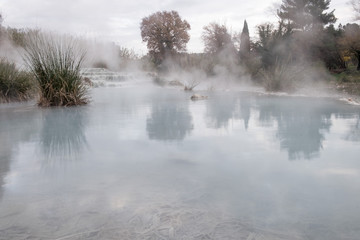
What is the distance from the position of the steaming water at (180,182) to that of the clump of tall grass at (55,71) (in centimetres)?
175

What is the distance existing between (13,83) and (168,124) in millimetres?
3526

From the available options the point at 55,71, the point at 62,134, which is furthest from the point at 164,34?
the point at 62,134

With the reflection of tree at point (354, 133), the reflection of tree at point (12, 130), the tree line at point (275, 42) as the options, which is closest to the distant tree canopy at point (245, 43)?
the tree line at point (275, 42)

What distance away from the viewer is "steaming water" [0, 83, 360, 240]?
130 cm

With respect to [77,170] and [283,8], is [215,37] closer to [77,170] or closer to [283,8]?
[283,8]

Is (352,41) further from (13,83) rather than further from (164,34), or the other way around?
(164,34)

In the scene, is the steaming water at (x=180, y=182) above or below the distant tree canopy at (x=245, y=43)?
below

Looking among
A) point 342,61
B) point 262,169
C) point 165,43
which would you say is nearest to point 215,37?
point 165,43

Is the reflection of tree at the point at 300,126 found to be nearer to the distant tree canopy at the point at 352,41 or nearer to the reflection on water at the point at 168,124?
the reflection on water at the point at 168,124

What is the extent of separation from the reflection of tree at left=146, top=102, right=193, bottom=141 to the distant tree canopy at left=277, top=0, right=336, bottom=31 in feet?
46.9

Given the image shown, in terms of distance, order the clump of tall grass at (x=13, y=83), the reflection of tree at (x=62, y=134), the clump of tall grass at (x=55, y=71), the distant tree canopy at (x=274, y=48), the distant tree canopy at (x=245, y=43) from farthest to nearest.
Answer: the distant tree canopy at (x=245, y=43) < the distant tree canopy at (x=274, y=48) < the clump of tall grass at (x=13, y=83) < the clump of tall grass at (x=55, y=71) < the reflection of tree at (x=62, y=134)

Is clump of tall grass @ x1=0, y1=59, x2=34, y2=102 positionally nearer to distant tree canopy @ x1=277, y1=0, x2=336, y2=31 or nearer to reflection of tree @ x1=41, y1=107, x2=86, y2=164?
reflection of tree @ x1=41, y1=107, x2=86, y2=164

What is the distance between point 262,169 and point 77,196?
1086mm

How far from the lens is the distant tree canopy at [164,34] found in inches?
813
